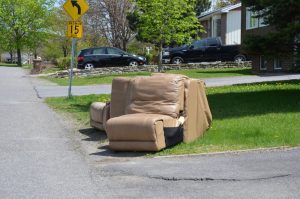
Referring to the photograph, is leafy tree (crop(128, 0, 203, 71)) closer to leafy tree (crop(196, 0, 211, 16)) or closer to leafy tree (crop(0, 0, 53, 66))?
leafy tree (crop(196, 0, 211, 16))

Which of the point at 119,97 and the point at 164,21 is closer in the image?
Result: the point at 119,97

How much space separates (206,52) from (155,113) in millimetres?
25983

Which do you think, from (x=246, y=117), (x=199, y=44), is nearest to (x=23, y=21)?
(x=199, y=44)

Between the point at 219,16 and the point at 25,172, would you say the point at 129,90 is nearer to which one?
the point at 25,172

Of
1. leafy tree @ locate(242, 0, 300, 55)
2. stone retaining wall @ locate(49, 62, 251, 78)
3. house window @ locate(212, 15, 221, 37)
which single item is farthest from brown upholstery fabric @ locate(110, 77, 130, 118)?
house window @ locate(212, 15, 221, 37)

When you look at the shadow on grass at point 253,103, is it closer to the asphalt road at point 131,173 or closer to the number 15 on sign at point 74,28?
the asphalt road at point 131,173

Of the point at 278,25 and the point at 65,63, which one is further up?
the point at 278,25

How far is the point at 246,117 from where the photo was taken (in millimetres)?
12211

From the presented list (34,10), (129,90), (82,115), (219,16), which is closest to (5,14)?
(34,10)

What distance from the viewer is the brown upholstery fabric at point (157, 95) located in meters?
10.1

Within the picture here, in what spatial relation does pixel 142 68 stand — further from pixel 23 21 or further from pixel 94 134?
pixel 23 21

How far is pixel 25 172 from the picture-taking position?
806cm

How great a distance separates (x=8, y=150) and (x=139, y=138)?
243 centimetres

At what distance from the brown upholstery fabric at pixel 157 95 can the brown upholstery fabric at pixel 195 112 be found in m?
0.15
